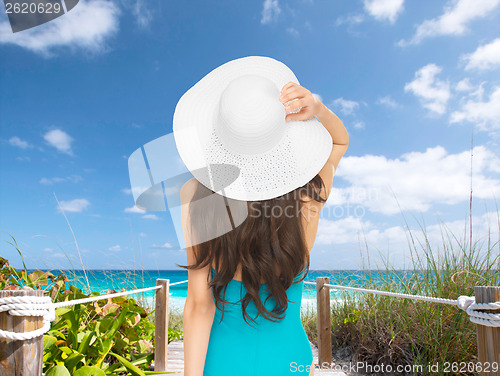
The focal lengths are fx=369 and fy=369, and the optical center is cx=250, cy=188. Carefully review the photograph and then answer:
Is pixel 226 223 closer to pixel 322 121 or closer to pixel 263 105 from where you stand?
pixel 263 105

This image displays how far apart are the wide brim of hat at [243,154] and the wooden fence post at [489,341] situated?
79 centimetres

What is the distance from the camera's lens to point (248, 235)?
1133mm

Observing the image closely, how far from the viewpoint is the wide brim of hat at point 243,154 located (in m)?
1.17

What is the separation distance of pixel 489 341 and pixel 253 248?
955 mm

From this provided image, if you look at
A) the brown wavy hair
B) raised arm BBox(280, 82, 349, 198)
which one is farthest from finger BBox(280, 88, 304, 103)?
the brown wavy hair

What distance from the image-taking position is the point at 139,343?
3604 mm

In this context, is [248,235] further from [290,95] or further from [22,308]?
[22,308]

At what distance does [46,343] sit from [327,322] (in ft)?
8.47

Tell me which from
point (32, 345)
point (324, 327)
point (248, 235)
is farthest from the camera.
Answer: point (324, 327)

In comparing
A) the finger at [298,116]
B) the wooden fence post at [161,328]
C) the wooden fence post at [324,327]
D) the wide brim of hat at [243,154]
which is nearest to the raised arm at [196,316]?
the wide brim of hat at [243,154]

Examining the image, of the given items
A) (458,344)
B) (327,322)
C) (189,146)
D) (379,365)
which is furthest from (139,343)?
(189,146)

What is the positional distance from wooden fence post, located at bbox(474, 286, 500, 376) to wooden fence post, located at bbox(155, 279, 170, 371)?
8.99 feet

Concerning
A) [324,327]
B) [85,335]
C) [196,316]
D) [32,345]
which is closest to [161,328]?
[85,335]

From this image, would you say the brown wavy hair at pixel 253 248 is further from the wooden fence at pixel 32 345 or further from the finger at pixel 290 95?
the wooden fence at pixel 32 345
